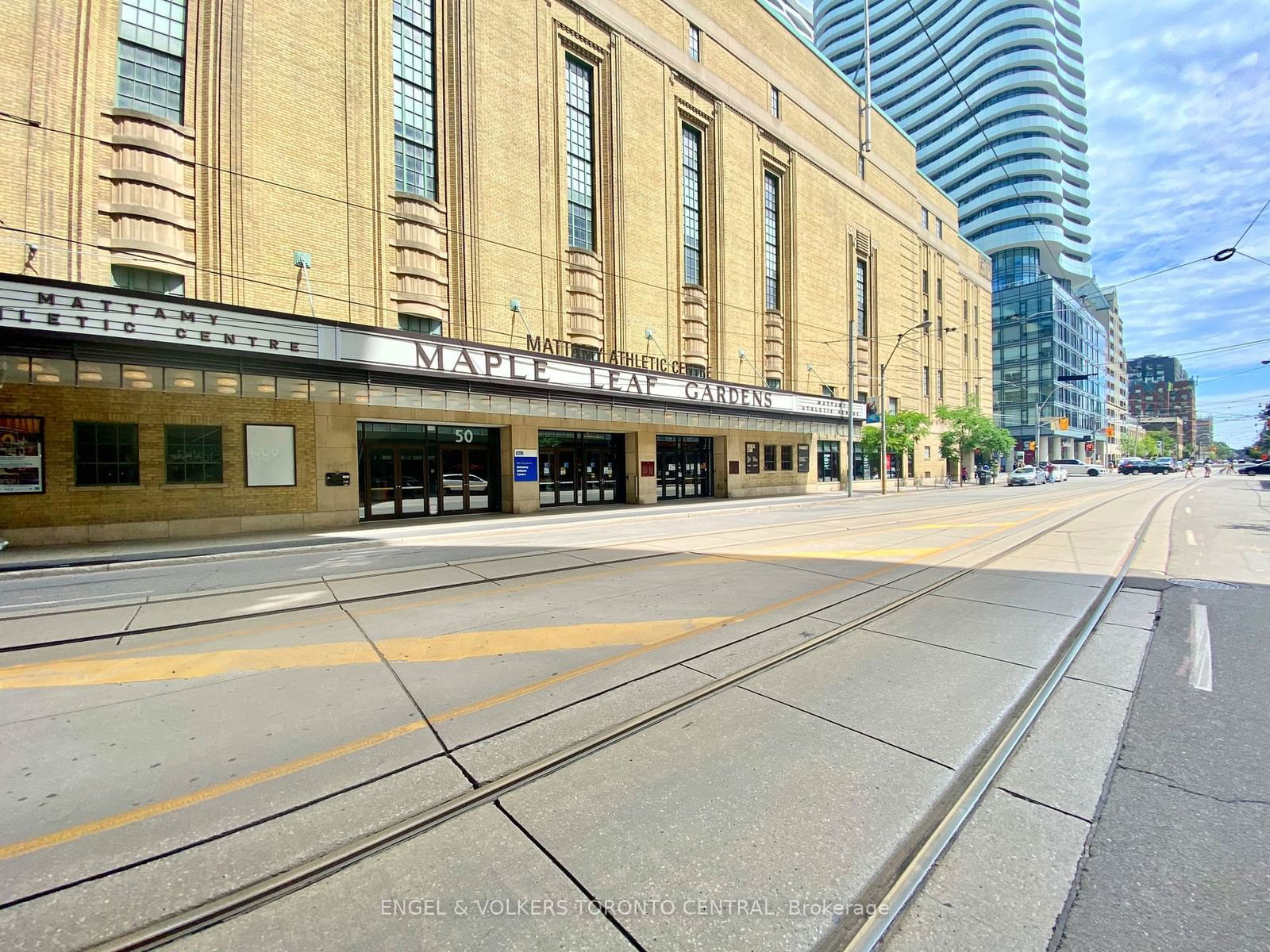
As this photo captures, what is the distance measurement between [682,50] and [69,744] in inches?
1334

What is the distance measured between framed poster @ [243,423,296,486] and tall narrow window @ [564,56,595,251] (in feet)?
45.3

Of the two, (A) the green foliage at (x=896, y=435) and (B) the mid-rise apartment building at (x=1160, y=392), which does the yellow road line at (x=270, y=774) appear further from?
(B) the mid-rise apartment building at (x=1160, y=392)

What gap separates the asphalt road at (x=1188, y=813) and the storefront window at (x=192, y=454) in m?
18.1

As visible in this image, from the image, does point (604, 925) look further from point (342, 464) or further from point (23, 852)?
point (342, 464)

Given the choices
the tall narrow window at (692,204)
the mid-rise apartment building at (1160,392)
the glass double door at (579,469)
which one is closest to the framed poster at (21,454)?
the glass double door at (579,469)

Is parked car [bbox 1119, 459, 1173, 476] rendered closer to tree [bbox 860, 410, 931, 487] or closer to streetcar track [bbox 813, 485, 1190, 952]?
tree [bbox 860, 410, 931, 487]

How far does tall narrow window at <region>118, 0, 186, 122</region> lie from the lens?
14.4 m

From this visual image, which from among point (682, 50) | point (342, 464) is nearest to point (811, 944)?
point (342, 464)

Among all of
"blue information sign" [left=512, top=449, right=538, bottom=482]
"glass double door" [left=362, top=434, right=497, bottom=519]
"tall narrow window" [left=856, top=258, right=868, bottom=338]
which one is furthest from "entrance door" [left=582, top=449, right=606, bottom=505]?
"tall narrow window" [left=856, top=258, right=868, bottom=338]

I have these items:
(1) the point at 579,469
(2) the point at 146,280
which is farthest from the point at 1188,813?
(1) the point at 579,469

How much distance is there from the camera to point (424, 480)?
19.2 meters

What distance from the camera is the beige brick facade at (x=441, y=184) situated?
1330cm

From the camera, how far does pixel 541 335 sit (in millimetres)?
21203

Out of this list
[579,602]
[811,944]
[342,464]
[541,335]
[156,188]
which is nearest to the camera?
[811,944]
